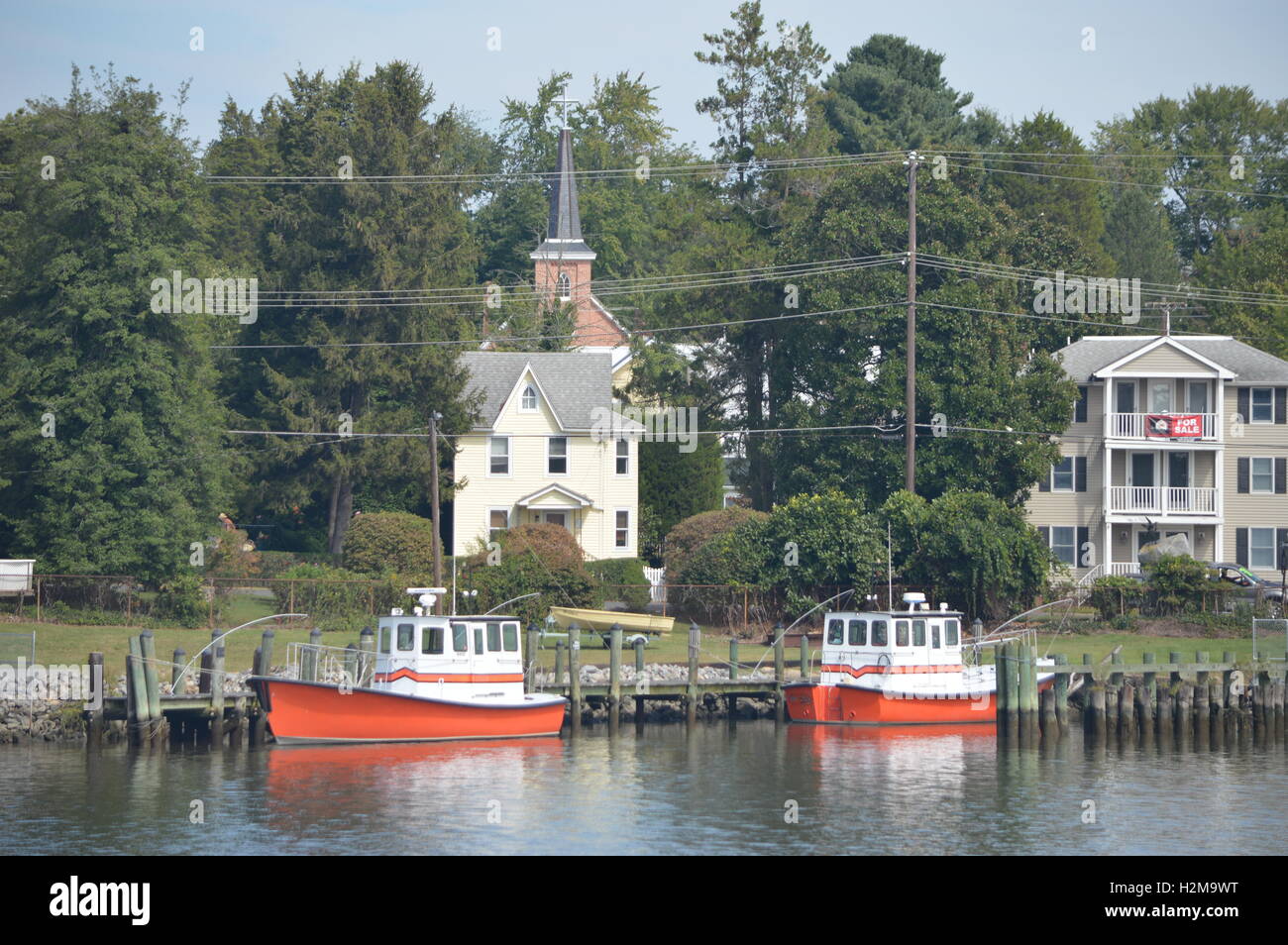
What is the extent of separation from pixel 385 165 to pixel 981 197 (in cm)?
2650

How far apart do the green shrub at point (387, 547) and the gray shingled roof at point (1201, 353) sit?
2711 centimetres

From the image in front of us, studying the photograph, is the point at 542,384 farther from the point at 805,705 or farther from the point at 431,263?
the point at 805,705

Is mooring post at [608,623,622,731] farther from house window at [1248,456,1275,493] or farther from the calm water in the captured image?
house window at [1248,456,1275,493]

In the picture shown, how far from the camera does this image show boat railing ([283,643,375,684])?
39750 mm

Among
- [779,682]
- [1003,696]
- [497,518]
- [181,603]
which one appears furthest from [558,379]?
[1003,696]

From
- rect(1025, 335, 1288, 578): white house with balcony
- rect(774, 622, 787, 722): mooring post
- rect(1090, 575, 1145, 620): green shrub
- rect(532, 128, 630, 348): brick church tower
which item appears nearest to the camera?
rect(774, 622, 787, 722): mooring post

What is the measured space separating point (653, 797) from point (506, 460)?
3698 centimetres

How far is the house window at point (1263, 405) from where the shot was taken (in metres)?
69.4

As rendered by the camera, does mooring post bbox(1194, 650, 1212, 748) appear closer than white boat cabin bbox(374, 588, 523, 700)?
No

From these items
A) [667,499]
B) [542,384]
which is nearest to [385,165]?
[542,384]

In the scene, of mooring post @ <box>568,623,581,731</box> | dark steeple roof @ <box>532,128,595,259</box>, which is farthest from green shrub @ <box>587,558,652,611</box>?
dark steeple roof @ <box>532,128,595,259</box>

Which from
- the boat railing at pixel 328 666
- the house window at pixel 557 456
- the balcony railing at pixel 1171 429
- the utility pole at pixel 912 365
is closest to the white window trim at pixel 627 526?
the house window at pixel 557 456

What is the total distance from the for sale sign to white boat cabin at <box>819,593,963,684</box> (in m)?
27.1

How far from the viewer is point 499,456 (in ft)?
229
